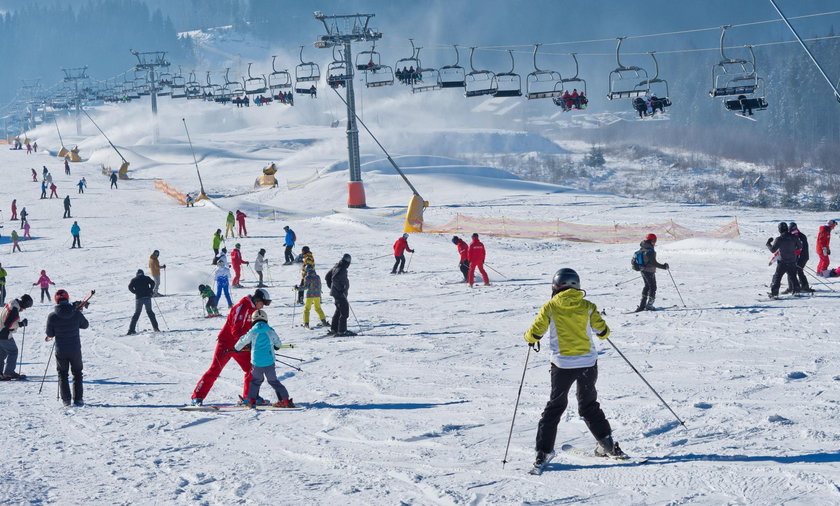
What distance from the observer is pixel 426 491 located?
632cm

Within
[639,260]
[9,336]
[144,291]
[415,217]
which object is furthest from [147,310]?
[415,217]

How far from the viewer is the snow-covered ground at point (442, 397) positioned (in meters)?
6.43

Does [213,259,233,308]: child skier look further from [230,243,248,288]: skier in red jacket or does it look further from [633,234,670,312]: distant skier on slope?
[633,234,670,312]: distant skier on slope

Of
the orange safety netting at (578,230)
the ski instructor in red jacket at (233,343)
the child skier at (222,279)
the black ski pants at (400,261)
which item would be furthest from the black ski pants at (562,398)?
the orange safety netting at (578,230)

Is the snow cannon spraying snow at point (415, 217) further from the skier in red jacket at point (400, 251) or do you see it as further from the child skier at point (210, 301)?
the child skier at point (210, 301)

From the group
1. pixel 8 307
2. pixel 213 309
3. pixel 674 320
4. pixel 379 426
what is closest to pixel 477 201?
pixel 213 309

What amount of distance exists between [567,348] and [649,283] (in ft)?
28.0

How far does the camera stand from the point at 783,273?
49.2 ft

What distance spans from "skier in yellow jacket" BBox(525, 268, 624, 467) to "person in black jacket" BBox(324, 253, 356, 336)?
7.36 meters

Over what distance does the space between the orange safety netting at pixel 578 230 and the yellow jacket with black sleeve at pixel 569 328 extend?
67.9ft

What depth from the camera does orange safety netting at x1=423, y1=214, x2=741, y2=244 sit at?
27.5m

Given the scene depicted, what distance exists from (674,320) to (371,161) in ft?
148

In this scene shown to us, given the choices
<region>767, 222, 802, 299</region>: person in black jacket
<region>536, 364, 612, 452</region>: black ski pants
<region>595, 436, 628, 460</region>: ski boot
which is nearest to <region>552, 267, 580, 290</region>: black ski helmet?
<region>536, 364, 612, 452</region>: black ski pants

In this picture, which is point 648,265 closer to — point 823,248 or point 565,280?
point 823,248
